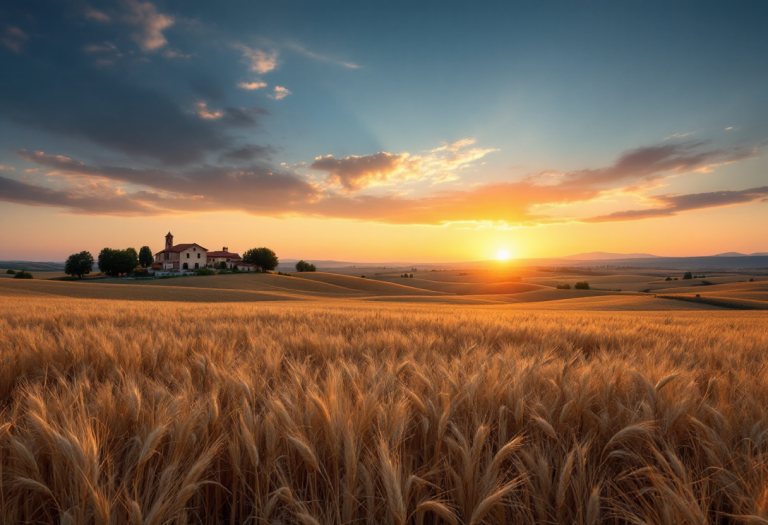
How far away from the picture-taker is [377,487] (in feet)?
3.99

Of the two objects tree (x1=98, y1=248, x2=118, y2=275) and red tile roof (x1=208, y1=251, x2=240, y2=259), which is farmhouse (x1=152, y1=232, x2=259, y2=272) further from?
tree (x1=98, y1=248, x2=118, y2=275)

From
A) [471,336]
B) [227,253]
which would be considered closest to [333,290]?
[471,336]

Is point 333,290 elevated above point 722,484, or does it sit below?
below

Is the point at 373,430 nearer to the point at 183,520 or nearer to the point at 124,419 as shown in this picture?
the point at 183,520

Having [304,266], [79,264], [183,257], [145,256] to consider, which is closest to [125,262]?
[79,264]

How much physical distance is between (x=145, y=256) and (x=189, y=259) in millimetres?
17445

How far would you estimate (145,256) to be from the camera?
10119 cm

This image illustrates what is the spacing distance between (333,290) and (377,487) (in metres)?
57.7

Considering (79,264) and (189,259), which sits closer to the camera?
(79,264)

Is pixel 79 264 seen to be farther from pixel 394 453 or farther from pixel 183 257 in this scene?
pixel 394 453

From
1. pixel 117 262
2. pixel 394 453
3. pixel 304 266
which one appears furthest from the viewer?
pixel 304 266

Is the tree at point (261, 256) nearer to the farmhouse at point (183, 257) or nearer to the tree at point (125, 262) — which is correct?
the farmhouse at point (183, 257)

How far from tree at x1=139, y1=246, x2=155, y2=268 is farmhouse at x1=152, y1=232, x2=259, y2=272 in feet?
6.18

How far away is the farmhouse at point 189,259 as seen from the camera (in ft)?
311
